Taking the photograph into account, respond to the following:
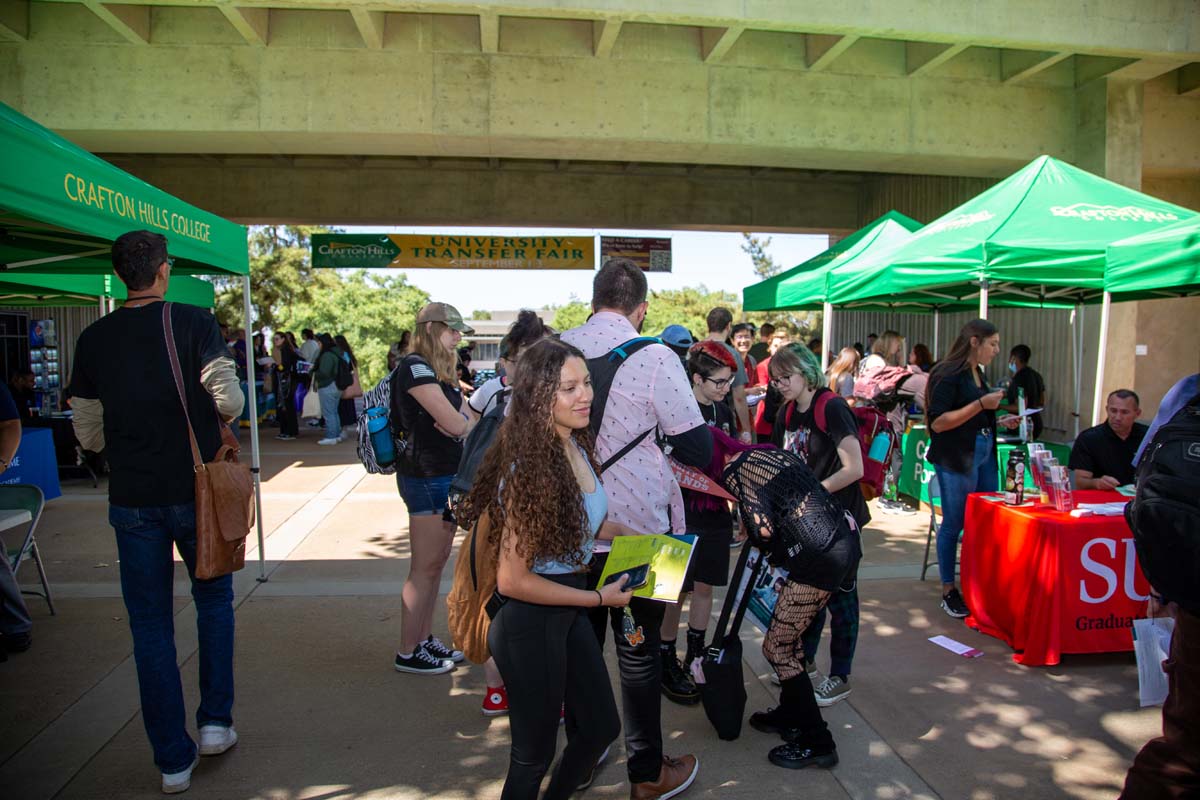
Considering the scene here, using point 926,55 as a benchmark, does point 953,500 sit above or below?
below

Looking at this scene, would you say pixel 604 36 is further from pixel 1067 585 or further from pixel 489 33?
pixel 1067 585

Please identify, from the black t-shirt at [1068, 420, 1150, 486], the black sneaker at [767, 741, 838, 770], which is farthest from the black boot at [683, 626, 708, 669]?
the black t-shirt at [1068, 420, 1150, 486]

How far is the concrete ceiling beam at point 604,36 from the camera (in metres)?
9.04

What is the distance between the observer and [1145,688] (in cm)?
295

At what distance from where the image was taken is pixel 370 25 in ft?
29.2

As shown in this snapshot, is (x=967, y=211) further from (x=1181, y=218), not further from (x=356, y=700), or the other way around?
(x=356, y=700)

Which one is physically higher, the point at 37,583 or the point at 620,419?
the point at 620,419

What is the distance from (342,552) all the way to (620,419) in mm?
4403

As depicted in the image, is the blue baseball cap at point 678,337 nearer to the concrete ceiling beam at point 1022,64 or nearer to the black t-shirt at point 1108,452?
the black t-shirt at point 1108,452

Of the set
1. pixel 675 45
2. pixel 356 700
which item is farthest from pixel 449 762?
pixel 675 45

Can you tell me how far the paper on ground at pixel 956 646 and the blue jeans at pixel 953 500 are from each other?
1.78 ft

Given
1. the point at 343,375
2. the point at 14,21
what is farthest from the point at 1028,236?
the point at 14,21

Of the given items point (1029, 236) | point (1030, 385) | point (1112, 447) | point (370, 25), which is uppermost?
point (370, 25)

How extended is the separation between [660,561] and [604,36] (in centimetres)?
829
